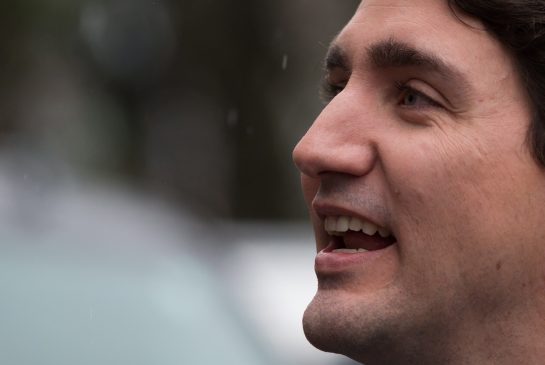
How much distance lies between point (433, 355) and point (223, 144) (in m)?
10.9

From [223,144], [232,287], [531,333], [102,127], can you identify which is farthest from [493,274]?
[223,144]

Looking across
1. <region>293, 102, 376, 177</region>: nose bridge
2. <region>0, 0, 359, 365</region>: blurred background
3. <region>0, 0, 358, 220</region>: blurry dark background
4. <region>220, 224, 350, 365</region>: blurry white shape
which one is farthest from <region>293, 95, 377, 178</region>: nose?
<region>0, 0, 358, 220</region>: blurry dark background

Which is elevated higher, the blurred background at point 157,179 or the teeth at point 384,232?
the blurred background at point 157,179

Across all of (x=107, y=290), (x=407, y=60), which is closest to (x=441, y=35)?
(x=407, y=60)

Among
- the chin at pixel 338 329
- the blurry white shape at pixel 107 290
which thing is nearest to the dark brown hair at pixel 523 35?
the chin at pixel 338 329

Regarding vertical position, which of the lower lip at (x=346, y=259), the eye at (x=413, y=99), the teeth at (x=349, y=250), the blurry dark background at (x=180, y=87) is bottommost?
the lower lip at (x=346, y=259)

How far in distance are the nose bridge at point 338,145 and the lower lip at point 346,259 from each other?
225mm

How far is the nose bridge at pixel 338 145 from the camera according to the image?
3.11 metres

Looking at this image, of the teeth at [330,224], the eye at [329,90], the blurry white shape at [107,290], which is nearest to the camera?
the teeth at [330,224]

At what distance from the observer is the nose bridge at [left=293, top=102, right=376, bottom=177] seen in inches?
122

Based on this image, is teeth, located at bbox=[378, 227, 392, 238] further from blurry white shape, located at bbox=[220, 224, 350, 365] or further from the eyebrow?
blurry white shape, located at bbox=[220, 224, 350, 365]

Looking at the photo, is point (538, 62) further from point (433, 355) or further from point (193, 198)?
point (193, 198)

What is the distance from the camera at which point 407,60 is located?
10.4 feet

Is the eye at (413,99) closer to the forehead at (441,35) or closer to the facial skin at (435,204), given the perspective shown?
the facial skin at (435,204)
